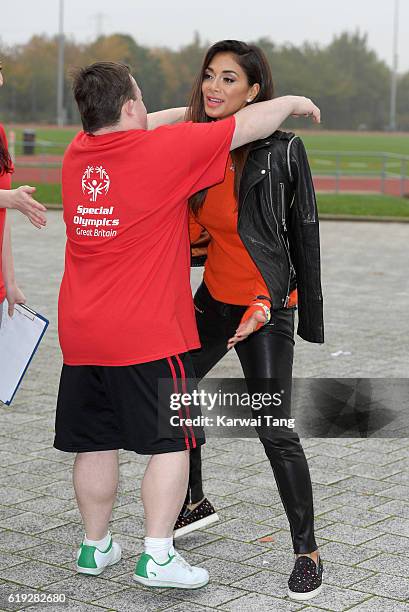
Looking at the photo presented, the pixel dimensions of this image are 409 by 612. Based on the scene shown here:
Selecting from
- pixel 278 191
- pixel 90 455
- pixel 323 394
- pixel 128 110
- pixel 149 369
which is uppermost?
pixel 128 110

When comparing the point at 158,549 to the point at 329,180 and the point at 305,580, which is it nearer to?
the point at 305,580

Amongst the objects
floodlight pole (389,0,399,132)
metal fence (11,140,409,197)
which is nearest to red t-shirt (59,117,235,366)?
metal fence (11,140,409,197)

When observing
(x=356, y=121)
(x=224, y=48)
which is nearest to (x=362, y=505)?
(x=224, y=48)

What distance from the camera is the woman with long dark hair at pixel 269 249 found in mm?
3980

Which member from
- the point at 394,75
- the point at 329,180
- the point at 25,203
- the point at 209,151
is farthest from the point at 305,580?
the point at 394,75

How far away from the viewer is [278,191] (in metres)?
3.98

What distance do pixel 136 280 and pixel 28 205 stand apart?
468mm

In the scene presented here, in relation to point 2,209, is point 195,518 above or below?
below

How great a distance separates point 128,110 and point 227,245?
26.7 inches

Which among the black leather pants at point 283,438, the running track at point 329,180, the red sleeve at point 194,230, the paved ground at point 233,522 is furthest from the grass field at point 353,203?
the black leather pants at point 283,438

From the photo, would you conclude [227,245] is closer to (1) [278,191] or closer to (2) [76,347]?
(1) [278,191]

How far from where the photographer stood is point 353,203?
22703 mm

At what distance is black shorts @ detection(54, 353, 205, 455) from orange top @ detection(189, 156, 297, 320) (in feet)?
1.18

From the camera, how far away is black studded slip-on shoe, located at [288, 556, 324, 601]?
12.9 ft
